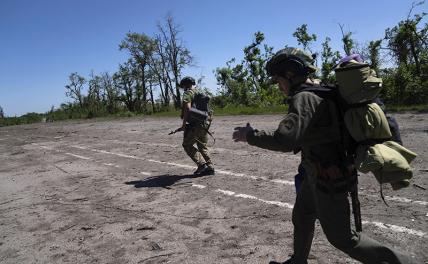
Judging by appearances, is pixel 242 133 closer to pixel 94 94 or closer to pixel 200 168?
pixel 200 168

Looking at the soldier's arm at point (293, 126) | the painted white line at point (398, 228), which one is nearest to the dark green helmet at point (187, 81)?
the painted white line at point (398, 228)

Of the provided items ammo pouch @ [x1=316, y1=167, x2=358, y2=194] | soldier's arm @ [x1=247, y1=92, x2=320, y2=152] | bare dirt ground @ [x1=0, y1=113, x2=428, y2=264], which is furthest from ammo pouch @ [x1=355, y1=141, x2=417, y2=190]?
bare dirt ground @ [x1=0, y1=113, x2=428, y2=264]

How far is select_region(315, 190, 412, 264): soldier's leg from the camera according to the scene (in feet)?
8.86

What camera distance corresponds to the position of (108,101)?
5678 centimetres

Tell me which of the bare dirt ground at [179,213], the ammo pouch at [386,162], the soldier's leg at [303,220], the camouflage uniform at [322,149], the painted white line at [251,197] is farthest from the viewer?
the painted white line at [251,197]

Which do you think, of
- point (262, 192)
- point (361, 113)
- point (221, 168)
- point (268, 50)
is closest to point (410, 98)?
point (221, 168)

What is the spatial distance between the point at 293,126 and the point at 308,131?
0.16 m

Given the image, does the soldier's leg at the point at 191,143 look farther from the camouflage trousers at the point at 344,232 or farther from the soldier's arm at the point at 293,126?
the soldier's arm at the point at 293,126

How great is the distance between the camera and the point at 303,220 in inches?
127

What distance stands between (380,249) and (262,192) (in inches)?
134

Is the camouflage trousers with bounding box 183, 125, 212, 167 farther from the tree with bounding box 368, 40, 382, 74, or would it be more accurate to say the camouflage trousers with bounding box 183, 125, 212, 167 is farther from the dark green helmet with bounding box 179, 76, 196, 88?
the tree with bounding box 368, 40, 382, 74

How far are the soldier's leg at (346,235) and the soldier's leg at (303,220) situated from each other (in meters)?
0.35

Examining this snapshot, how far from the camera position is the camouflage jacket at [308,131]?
8.36ft

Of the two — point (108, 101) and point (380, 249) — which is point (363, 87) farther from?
point (108, 101)
